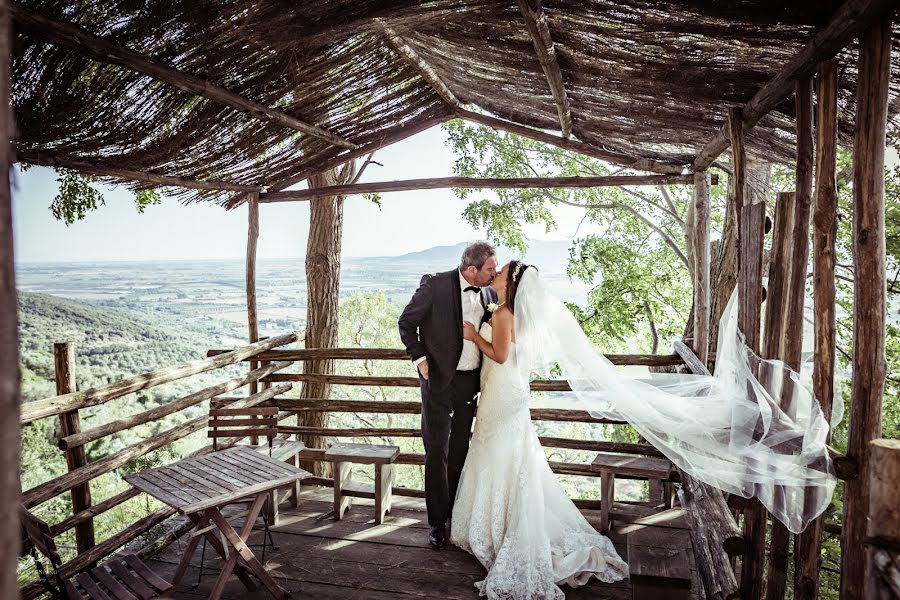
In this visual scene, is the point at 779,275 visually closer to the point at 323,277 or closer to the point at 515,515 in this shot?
the point at 515,515

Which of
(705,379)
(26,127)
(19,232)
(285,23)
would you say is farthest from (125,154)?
(705,379)

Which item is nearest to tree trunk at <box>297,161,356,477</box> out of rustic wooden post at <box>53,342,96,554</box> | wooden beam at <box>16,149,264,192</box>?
wooden beam at <box>16,149,264,192</box>

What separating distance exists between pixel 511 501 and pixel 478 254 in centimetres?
161

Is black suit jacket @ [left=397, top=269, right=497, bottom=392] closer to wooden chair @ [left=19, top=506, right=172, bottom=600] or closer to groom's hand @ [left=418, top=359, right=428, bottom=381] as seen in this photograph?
groom's hand @ [left=418, top=359, right=428, bottom=381]

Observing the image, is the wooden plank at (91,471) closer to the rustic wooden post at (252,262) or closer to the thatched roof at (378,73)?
the rustic wooden post at (252,262)

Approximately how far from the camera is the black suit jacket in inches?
166

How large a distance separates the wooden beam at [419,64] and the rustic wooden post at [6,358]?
8.80 feet

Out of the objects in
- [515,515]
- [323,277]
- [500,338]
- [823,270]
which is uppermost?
[823,270]

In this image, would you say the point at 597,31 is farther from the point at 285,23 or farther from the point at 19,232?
the point at 19,232

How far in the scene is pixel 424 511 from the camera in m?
5.10

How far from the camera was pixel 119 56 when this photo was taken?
3150 mm

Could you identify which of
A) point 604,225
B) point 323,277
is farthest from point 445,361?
point 604,225

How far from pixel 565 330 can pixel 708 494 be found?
51.9 inches

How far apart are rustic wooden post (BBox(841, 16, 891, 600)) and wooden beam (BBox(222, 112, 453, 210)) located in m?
3.97
